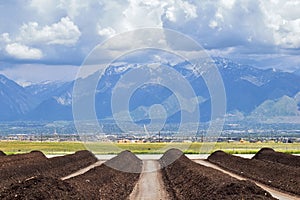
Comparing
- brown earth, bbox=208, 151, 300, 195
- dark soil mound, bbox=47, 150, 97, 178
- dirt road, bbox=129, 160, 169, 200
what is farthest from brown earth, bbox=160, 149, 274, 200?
dark soil mound, bbox=47, 150, 97, 178

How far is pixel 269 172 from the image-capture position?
40719mm

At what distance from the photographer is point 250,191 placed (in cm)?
2328

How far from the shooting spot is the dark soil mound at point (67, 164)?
4469 centimetres

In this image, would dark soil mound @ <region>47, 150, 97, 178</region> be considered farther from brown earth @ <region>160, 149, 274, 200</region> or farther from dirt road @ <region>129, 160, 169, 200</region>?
brown earth @ <region>160, 149, 274, 200</region>

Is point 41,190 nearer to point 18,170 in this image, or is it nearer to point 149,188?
point 149,188

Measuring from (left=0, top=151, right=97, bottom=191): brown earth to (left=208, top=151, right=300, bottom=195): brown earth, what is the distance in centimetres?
1243

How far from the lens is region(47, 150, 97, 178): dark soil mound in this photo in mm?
44691

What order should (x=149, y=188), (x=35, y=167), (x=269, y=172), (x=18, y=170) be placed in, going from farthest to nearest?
(x=35, y=167) → (x=269, y=172) → (x=18, y=170) → (x=149, y=188)

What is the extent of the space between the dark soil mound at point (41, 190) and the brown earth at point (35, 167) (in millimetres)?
7719

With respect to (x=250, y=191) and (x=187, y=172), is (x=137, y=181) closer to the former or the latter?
(x=187, y=172)

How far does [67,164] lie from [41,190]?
30212mm

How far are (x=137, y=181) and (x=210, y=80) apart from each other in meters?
18.6

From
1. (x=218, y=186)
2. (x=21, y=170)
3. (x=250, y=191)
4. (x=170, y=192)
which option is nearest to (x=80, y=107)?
(x=21, y=170)

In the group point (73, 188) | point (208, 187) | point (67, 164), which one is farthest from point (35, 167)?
point (73, 188)
